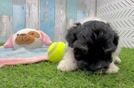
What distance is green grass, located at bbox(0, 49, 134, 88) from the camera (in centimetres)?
135

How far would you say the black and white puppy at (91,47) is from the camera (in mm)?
1478

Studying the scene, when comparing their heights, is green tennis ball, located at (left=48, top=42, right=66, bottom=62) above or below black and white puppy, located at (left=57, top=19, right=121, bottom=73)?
below

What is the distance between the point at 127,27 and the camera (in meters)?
3.31

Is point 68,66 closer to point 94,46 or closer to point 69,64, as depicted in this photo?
point 69,64

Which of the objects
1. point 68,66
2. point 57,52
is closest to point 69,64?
point 68,66

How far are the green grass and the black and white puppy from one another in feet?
0.16

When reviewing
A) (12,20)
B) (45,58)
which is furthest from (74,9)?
(45,58)

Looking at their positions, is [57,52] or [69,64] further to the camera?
[57,52]

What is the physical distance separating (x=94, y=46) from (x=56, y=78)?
26 cm

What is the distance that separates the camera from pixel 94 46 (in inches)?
58.1

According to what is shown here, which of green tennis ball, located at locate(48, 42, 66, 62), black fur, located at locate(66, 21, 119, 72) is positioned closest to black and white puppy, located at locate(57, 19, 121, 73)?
black fur, located at locate(66, 21, 119, 72)

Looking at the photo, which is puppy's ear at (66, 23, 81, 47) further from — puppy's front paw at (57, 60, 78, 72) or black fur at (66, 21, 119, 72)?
puppy's front paw at (57, 60, 78, 72)

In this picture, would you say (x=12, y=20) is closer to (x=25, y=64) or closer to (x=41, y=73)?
(x=25, y=64)

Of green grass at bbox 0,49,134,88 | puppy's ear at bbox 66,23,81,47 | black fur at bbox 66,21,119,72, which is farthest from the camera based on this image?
puppy's ear at bbox 66,23,81,47
